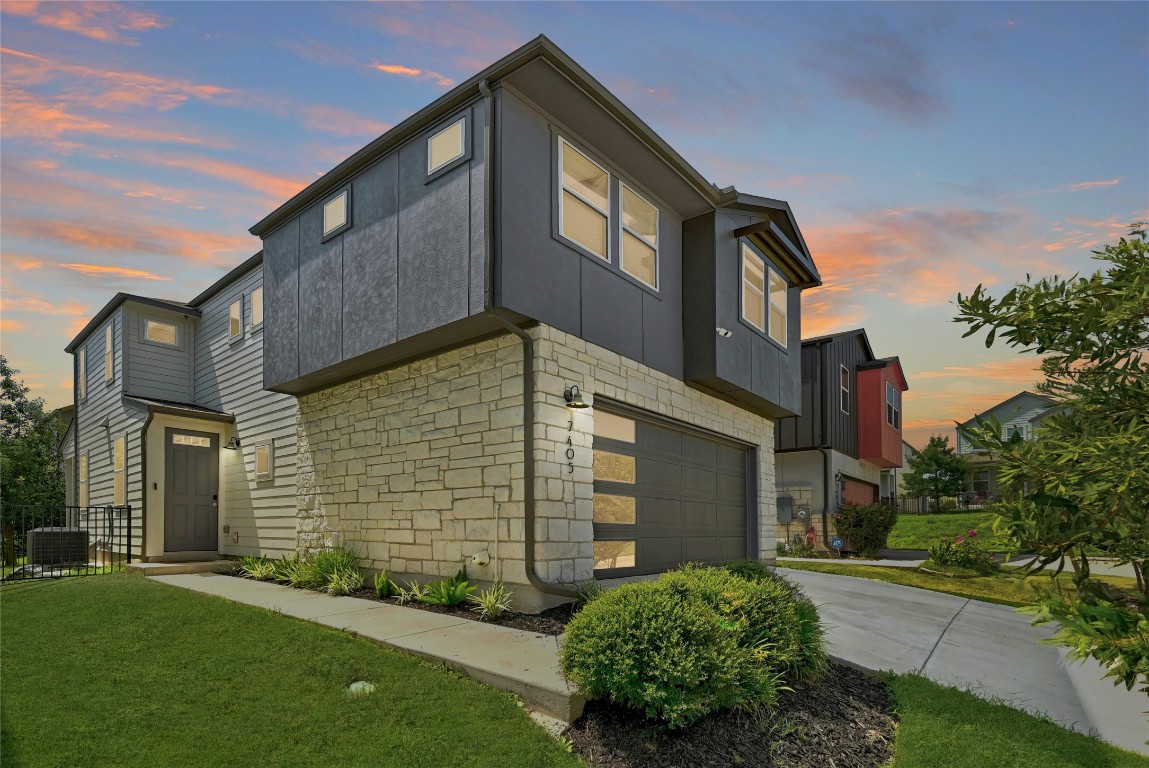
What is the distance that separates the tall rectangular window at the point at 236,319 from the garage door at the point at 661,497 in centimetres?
845

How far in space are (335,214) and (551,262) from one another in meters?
4.03

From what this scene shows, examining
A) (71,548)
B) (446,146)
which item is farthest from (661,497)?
(71,548)

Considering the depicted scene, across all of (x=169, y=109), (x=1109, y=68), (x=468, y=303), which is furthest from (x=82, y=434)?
(x=1109, y=68)

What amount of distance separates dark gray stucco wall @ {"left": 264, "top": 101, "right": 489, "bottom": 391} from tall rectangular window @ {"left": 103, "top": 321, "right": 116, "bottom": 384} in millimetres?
6256

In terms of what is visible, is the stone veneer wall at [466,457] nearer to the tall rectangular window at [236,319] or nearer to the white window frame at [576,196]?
the white window frame at [576,196]

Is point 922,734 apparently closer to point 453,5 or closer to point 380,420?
point 380,420

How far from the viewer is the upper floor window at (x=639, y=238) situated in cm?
984

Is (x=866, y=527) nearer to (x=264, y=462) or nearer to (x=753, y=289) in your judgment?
(x=753, y=289)

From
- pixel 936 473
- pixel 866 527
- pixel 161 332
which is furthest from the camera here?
pixel 936 473

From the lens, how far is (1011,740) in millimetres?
5562

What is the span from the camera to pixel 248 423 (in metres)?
13.4

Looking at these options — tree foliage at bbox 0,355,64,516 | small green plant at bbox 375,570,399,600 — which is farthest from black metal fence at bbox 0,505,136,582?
tree foliage at bbox 0,355,64,516

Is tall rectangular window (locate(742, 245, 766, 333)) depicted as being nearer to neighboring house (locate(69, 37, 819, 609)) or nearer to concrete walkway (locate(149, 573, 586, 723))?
neighboring house (locate(69, 37, 819, 609))

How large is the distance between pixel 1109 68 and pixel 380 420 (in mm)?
9307
